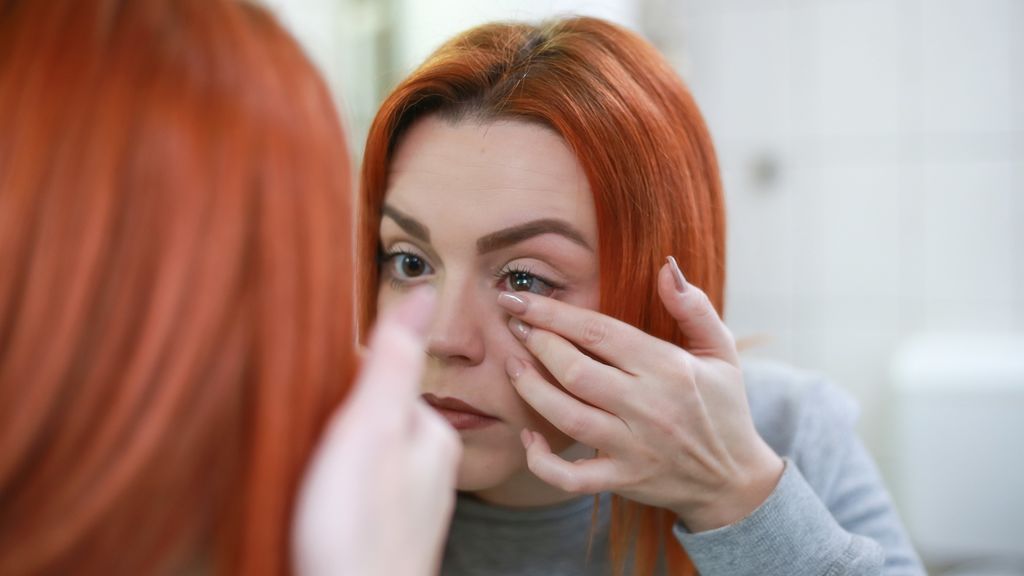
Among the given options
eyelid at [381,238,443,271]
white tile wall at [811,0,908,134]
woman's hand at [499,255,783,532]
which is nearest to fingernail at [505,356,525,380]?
woman's hand at [499,255,783,532]

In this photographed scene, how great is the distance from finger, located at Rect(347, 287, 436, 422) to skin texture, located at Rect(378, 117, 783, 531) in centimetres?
29

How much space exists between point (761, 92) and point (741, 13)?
179mm

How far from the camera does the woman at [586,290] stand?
2.26 feet

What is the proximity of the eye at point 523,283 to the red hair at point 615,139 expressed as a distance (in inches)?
2.2

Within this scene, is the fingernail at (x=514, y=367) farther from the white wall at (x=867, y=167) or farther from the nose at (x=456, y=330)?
the white wall at (x=867, y=167)

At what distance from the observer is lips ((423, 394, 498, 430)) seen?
74cm

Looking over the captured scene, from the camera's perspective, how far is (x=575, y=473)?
2.22 ft

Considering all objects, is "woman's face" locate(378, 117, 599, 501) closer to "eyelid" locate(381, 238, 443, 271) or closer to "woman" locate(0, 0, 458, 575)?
"eyelid" locate(381, 238, 443, 271)

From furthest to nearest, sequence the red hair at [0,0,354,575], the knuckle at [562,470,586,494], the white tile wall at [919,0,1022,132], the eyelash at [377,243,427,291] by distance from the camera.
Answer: the white tile wall at [919,0,1022,132], the eyelash at [377,243,427,291], the knuckle at [562,470,586,494], the red hair at [0,0,354,575]

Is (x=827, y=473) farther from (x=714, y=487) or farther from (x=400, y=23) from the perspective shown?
(x=400, y=23)

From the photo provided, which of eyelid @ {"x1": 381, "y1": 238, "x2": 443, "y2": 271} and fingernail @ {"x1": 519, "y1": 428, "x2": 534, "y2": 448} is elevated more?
eyelid @ {"x1": 381, "y1": 238, "x2": 443, "y2": 271}

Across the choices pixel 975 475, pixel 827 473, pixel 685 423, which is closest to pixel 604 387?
pixel 685 423

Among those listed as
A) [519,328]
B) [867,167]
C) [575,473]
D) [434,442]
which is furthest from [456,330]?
[867,167]

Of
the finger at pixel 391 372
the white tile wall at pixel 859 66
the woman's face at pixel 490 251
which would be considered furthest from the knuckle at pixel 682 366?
the white tile wall at pixel 859 66
